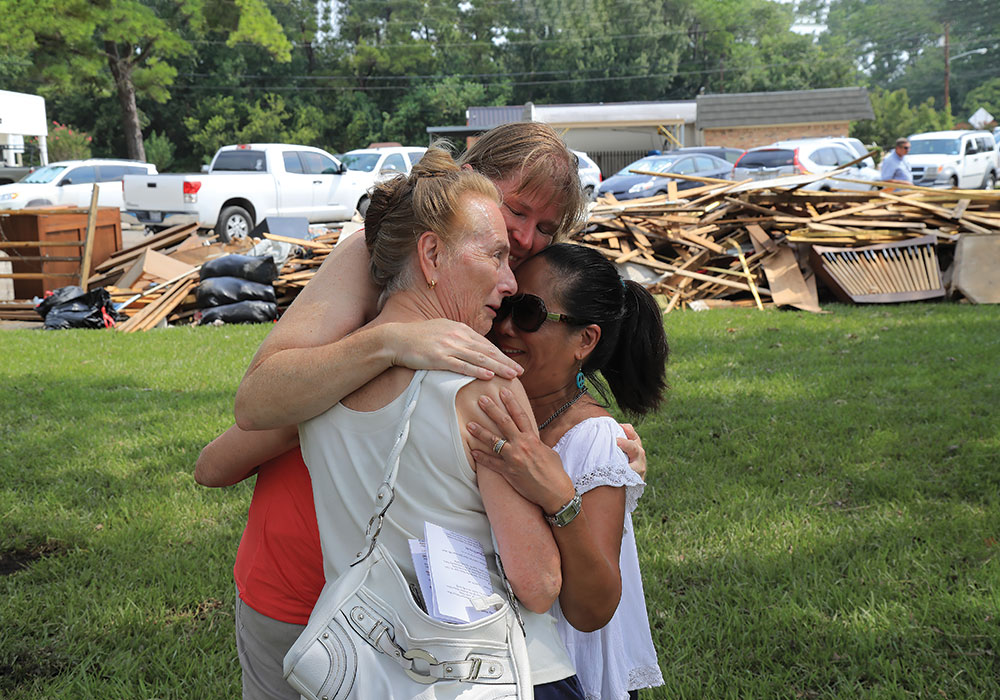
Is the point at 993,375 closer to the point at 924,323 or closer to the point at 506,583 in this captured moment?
A: the point at 924,323

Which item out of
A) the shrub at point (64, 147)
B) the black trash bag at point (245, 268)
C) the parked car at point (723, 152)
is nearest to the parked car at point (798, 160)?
the parked car at point (723, 152)

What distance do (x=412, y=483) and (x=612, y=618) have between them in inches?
27.0

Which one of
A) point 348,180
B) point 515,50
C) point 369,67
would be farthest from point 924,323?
point 515,50

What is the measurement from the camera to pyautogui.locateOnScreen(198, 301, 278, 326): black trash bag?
11.7 meters

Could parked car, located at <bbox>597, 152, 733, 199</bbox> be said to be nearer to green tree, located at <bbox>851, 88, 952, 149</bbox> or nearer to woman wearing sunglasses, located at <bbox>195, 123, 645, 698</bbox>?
woman wearing sunglasses, located at <bbox>195, 123, 645, 698</bbox>

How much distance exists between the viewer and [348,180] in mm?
20594

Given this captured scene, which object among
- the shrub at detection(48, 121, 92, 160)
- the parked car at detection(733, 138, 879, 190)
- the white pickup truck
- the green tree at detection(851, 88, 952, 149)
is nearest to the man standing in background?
the parked car at detection(733, 138, 879, 190)

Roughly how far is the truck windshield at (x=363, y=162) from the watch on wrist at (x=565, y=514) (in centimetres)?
2086

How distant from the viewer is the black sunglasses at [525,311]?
210 cm

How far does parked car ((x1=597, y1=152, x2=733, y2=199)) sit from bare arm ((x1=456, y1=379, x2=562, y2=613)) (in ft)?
67.0

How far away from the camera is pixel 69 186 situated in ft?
77.9

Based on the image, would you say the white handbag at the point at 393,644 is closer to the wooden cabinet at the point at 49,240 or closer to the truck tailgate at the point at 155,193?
the wooden cabinet at the point at 49,240

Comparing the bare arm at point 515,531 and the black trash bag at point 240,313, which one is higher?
the bare arm at point 515,531

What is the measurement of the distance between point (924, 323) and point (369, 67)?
188 feet
